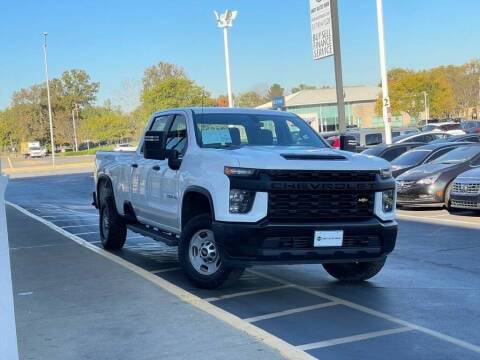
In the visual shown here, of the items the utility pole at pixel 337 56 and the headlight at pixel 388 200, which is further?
the utility pole at pixel 337 56

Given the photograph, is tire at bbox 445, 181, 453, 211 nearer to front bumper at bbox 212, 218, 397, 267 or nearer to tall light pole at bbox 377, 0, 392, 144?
front bumper at bbox 212, 218, 397, 267

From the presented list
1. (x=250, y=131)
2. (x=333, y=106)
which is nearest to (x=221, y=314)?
(x=250, y=131)

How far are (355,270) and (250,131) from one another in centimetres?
208

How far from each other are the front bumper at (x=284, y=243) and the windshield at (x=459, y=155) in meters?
9.68

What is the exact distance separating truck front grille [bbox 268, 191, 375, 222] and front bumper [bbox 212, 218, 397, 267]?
0.29ft

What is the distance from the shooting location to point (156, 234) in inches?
333

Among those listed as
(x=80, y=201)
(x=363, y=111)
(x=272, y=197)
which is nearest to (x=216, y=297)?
(x=272, y=197)

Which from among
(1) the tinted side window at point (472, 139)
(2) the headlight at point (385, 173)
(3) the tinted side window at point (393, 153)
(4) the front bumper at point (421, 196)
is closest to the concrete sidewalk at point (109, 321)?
(2) the headlight at point (385, 173)

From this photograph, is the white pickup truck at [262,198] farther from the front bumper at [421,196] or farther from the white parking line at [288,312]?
the front bumper at [421,196]

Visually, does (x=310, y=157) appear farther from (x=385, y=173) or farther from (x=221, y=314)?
(x=221, y=314)

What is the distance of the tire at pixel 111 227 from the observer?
10.0 meters

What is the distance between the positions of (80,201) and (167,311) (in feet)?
54.4

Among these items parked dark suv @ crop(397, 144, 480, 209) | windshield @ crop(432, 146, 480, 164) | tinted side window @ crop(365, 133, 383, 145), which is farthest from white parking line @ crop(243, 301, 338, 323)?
tinted side window @ crop(365, 133, 383, 145)

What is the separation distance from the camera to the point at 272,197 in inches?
251
